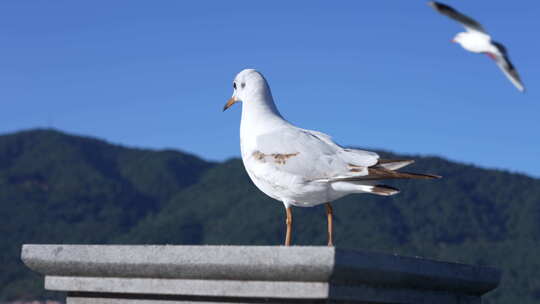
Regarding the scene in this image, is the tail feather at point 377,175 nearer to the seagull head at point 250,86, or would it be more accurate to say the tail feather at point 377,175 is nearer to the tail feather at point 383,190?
the tail feather at point 383,190

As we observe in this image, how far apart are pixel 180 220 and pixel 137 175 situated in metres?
18.1

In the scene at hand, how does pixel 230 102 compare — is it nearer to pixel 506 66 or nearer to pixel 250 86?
pixel 250 86

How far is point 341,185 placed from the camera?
5.73m

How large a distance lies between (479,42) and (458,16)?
16 cm

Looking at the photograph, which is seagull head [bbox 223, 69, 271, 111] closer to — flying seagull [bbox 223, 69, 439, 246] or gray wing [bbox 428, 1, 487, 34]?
flying seagull [bbox 223, 69, 439, 246]

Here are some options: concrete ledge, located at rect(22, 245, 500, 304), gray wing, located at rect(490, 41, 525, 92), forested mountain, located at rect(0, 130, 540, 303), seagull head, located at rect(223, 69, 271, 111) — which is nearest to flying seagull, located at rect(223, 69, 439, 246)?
seagull head, located at rect(223, 69, 271, 111)

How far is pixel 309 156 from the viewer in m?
5.93

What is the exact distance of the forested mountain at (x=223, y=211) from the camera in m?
48.2

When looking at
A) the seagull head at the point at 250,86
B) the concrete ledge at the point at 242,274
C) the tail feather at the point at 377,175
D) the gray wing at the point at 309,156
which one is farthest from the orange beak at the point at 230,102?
the concrete ledge at the point at 242,274

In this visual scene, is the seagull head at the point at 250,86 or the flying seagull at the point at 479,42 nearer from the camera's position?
the flying seagull at the point at 479,42

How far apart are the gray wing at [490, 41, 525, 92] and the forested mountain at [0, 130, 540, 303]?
3962 cm

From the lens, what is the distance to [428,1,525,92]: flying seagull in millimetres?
3613

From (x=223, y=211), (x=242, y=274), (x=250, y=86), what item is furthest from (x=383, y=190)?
(x=223, y=211)

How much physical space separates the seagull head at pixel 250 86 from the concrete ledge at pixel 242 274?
2050 mm
